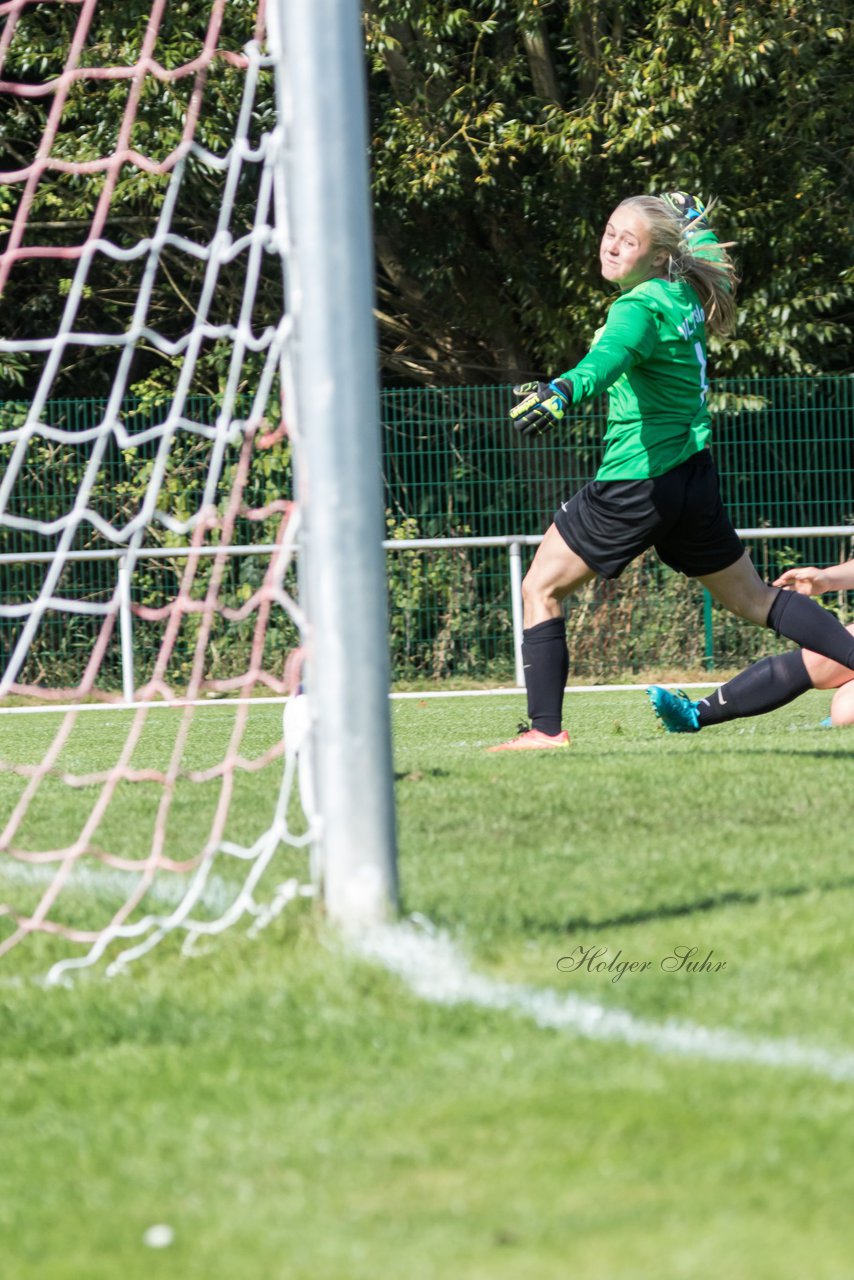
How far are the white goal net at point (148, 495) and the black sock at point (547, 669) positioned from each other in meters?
0.98

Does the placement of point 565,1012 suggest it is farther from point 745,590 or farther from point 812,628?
point 745,590

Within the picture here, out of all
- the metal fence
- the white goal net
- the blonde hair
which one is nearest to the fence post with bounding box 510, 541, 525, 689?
the metal fence

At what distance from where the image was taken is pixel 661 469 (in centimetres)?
629

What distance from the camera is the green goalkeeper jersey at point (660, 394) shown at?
6.25 metres

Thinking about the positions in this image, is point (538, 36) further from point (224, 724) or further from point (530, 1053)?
point (530, 1053)

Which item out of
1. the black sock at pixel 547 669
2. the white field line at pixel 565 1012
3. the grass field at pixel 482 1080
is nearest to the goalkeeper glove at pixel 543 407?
the black sock at pixel 547 669

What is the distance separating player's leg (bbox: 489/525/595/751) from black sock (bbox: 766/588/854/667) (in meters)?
0.70

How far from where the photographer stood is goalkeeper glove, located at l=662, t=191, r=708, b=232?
6.43 meters

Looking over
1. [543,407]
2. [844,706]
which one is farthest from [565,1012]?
[844,706]

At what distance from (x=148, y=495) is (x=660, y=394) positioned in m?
2.43

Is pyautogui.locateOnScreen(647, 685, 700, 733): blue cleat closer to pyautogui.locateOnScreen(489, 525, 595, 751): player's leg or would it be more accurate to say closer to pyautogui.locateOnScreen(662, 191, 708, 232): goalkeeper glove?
pyautogui.locateOnScreen(489, 525, 595, 751): player's leg

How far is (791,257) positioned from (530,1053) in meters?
12.1

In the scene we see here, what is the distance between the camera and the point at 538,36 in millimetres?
13867

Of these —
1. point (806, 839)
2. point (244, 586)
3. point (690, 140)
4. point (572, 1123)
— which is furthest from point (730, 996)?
point (690, 140)
